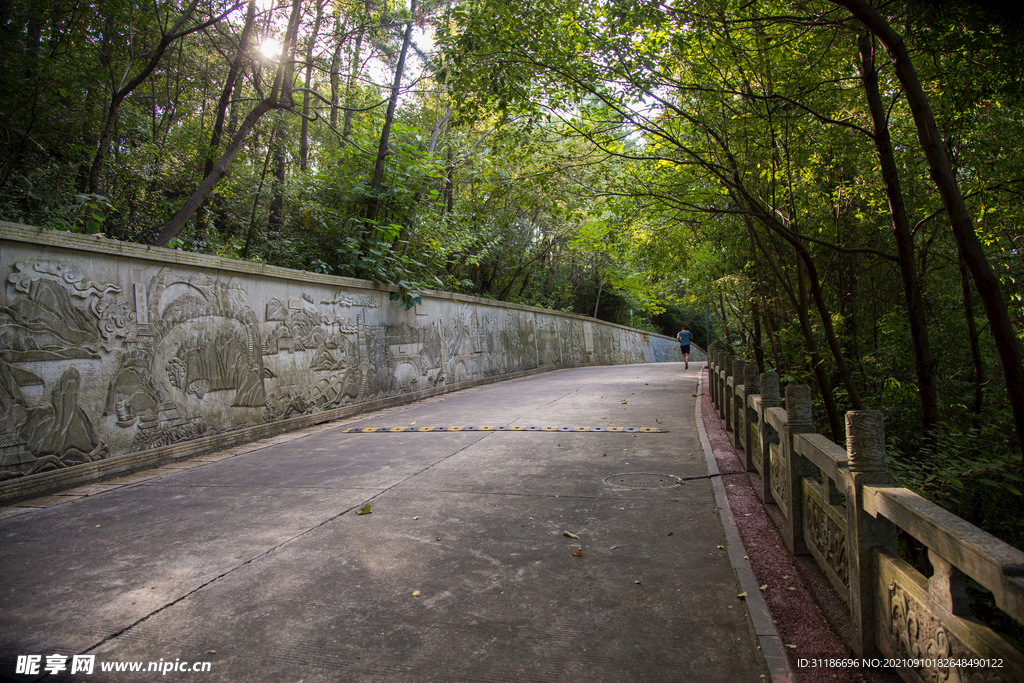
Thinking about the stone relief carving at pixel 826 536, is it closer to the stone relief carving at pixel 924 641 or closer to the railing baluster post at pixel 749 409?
the stone relief carving at pixel 924 641

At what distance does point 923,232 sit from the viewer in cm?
776

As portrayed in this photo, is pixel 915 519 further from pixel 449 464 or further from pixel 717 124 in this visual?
pixel 717 124

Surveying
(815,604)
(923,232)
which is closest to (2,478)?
(815,604)

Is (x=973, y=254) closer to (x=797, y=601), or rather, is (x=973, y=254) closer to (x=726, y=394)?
(x=797, y=601)

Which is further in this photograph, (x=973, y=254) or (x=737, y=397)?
(x=737, y=397)

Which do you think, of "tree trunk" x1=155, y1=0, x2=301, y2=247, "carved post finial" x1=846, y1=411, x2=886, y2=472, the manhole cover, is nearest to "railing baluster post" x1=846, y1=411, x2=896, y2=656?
"carved post finial" x1=846, y1=411, x2=886, y2=472

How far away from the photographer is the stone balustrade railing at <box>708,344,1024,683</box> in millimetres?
1857

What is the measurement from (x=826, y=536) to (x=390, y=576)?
2.62 m

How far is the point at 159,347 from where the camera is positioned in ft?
22.5

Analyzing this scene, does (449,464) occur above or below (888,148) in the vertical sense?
below

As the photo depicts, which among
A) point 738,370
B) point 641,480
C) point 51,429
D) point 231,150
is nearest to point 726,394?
point 738,370

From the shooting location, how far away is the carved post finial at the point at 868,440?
2.70 metres

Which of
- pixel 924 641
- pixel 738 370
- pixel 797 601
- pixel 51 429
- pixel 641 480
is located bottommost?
pixel 797 601

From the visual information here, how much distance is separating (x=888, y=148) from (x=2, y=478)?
28.3ft
